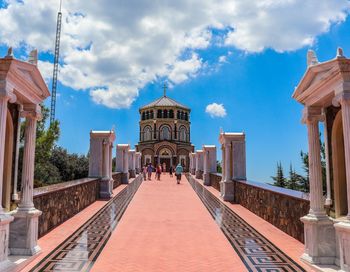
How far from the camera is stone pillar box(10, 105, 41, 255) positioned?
6.38 metres

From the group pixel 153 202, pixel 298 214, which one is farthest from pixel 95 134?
pixel 298 214

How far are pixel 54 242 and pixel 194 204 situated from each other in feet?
25.2

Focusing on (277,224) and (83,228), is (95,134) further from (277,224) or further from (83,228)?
(277,224)

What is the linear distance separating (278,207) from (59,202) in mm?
6201

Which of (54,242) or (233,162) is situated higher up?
(233,162)

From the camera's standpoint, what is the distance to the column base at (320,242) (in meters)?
6.04

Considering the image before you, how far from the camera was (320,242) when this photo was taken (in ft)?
20.0

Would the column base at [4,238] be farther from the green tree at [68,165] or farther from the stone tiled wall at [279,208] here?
the green tree at [68,165]

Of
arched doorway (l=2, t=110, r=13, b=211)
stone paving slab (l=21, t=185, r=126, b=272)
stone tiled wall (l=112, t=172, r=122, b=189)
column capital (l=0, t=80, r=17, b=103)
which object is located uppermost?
column capital (l=0, t=80, r=17, b=103)

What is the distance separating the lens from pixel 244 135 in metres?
15.8

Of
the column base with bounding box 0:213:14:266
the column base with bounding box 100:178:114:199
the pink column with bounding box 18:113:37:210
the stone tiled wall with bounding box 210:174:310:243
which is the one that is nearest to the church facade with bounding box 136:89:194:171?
the column base with bounding box 100:178:114:199

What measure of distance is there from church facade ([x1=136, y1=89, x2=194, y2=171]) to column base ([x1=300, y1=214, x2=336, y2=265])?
47575mm

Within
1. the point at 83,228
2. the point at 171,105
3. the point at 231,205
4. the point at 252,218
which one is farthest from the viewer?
the point at 171,105

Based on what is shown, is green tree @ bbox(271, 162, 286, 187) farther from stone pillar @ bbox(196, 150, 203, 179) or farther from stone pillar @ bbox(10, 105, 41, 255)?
stone pillar @ bbox(10, 105, 41, 255)
